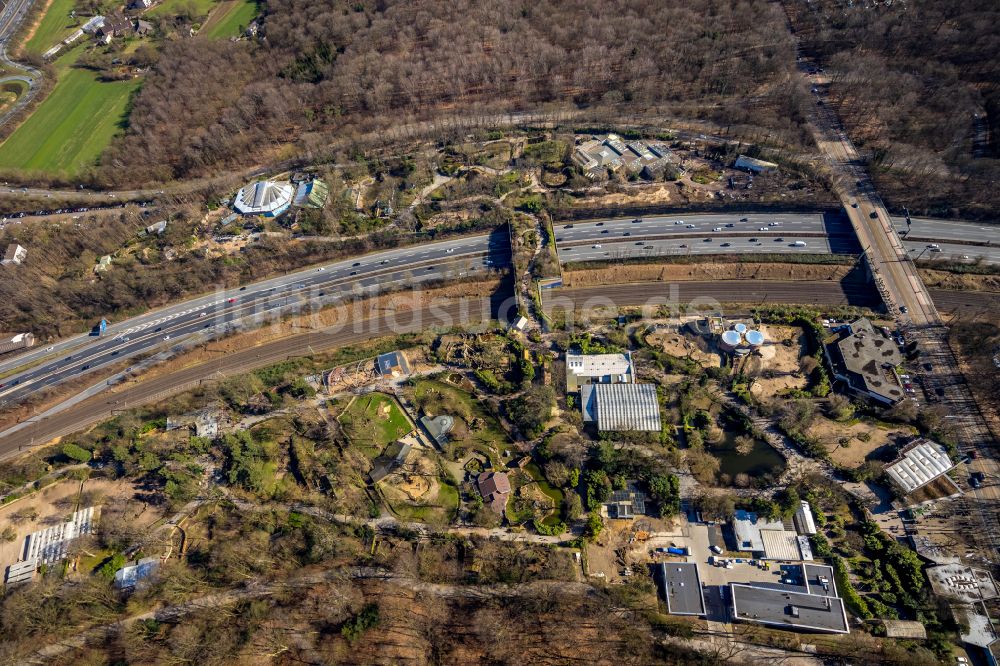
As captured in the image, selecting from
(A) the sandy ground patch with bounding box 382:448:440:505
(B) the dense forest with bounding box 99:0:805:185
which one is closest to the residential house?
(A) the sandy ground patch with bounding box 382:448:440:505

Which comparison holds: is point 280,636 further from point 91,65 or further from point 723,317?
point 91,65

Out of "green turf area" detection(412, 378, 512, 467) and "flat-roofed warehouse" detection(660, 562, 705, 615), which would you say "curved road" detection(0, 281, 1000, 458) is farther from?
"flat-roofed warehouse" detection(660, 562, 705, 615)

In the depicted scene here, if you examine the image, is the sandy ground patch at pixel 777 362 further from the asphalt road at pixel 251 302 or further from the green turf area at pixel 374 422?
the green turf area at pixel 374 422

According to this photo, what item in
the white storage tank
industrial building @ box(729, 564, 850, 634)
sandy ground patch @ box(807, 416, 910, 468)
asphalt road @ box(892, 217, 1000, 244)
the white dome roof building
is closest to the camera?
industrial building @ box(729, 564, 850, 634)

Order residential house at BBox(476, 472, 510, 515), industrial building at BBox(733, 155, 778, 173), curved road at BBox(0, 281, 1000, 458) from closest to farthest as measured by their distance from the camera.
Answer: residential house at BBox(476, 472, 510, 515)
curved road at BBox(0, 281, 1000, 458)
industrial building at BBox(733, 155, 778, 173)

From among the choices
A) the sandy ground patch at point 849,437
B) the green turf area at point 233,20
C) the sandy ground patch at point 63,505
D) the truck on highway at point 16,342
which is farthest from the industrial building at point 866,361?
the green turf area at point 233,20

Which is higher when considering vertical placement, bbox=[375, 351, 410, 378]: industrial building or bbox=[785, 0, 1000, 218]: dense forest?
bbox=[785, 0, 1000, 218]: dense forest

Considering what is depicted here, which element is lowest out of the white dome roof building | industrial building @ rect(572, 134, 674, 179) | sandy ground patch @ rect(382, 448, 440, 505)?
sandy ground patch @ rect(382, 448, 440, 505)

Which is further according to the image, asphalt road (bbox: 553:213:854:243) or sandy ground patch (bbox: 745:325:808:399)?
asphalt road (bbox: 553:213:854:243)
